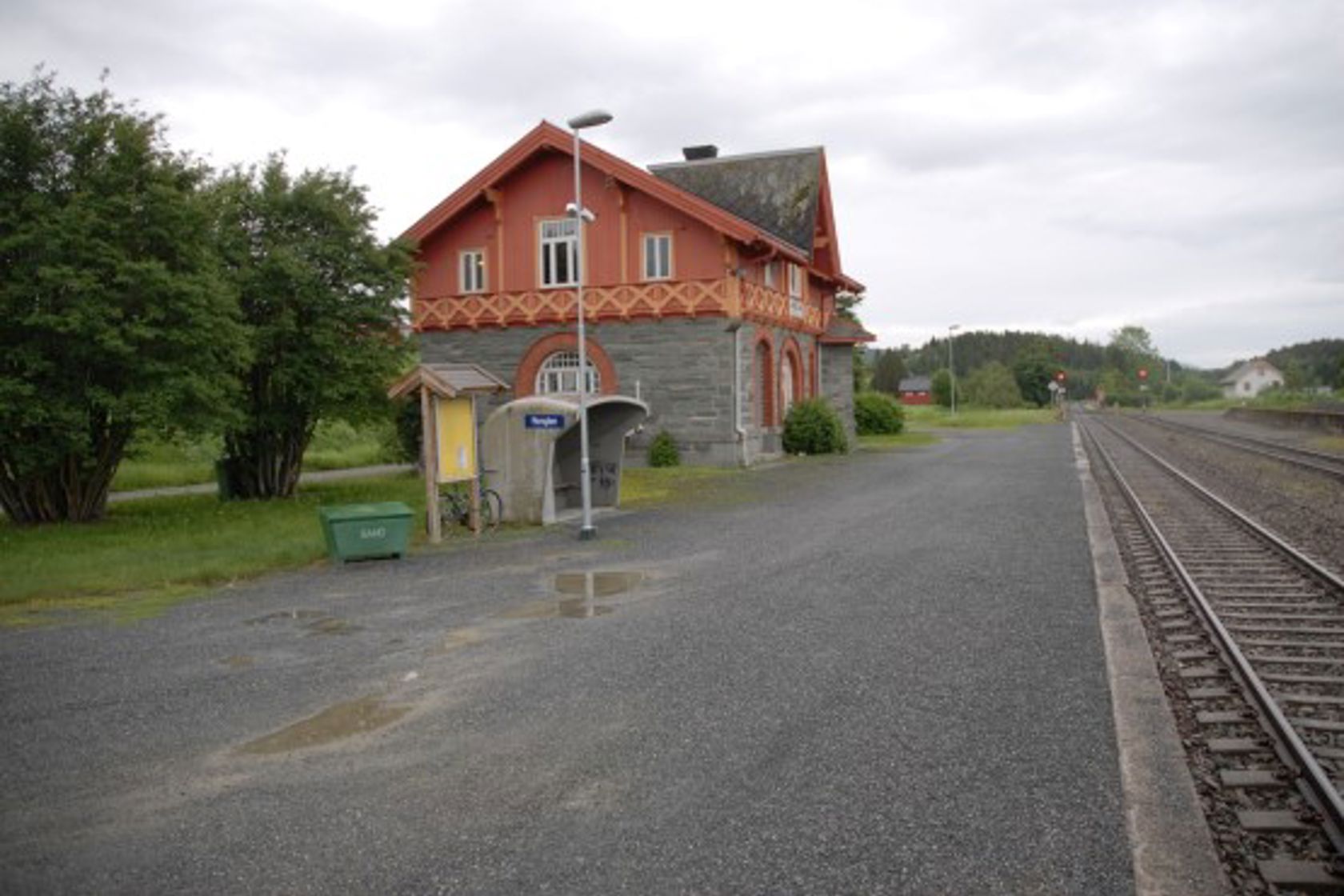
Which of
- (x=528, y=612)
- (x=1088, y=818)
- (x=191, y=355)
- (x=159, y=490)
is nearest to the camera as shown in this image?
(x=1088, y=818)

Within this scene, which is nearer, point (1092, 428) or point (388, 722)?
point (388, 722)

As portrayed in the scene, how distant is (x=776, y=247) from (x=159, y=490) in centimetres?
1653

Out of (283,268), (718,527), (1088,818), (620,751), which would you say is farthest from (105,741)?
(283,268)

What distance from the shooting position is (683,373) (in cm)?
2631

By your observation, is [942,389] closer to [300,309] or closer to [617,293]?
[617,293]

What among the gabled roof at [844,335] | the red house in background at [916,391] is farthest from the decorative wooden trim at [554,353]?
the red house in background at [916,391]

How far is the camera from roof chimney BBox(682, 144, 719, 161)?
119 ft

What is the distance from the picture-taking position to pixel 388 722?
626 centimetres

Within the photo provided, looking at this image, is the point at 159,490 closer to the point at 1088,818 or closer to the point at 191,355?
the point at 191,355

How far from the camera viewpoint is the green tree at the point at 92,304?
599 inches

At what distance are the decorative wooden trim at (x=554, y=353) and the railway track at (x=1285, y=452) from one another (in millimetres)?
16413

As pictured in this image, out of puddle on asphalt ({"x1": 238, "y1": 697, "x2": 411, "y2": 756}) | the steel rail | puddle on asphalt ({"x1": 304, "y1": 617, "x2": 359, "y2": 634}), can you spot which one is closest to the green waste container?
puddle on asphalt ({"x1": 304, "y1": 617, "x2": 359, "y2": 634})

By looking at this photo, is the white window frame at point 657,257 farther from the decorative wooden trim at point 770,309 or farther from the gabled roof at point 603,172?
the decorative wooden trim at point 770,309

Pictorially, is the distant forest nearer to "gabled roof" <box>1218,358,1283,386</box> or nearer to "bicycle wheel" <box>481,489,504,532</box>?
"gabled roof" <box>1218,358,1283,386</box>
